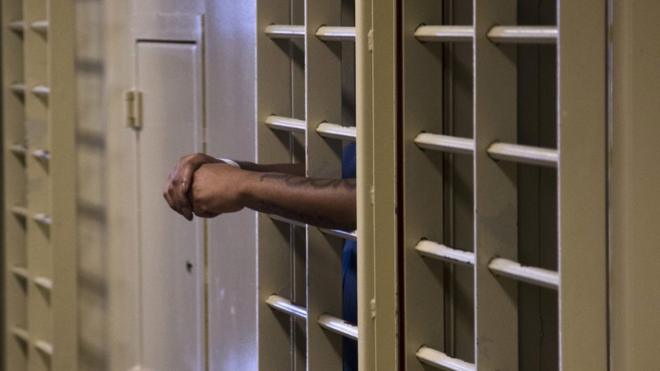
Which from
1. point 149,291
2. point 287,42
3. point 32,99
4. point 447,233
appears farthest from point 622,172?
point 32,99

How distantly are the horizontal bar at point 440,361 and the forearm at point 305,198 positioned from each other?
26cm

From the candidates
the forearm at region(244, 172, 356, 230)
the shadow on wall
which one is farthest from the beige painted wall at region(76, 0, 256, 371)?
the forearm at region(244, 172, 356, 230)

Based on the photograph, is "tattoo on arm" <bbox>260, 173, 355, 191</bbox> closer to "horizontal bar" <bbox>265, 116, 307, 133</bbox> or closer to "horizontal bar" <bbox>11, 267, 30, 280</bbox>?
"horizontal bar" <bbox>265, 116, 307, 133</bbox>

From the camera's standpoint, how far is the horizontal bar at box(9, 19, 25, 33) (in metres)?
1.88

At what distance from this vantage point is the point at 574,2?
45.6 inches

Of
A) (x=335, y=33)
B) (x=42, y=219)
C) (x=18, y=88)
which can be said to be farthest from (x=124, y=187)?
(x=335, y=33)

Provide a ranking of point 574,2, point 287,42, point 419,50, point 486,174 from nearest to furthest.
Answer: point 574,2
point 486,174
point 419,50
point 287,42

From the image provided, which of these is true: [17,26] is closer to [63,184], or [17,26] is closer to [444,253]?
[63,184]

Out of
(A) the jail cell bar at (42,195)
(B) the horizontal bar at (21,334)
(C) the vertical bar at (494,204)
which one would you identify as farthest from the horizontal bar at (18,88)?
(C) the vertical bar at (494,204)

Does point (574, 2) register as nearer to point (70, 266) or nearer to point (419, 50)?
point (419, 50)

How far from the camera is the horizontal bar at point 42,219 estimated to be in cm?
197

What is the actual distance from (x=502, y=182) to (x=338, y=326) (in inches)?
19.2

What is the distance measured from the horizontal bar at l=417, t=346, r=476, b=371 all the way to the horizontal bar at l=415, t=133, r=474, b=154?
0.30 m

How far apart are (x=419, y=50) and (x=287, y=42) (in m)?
0.37
